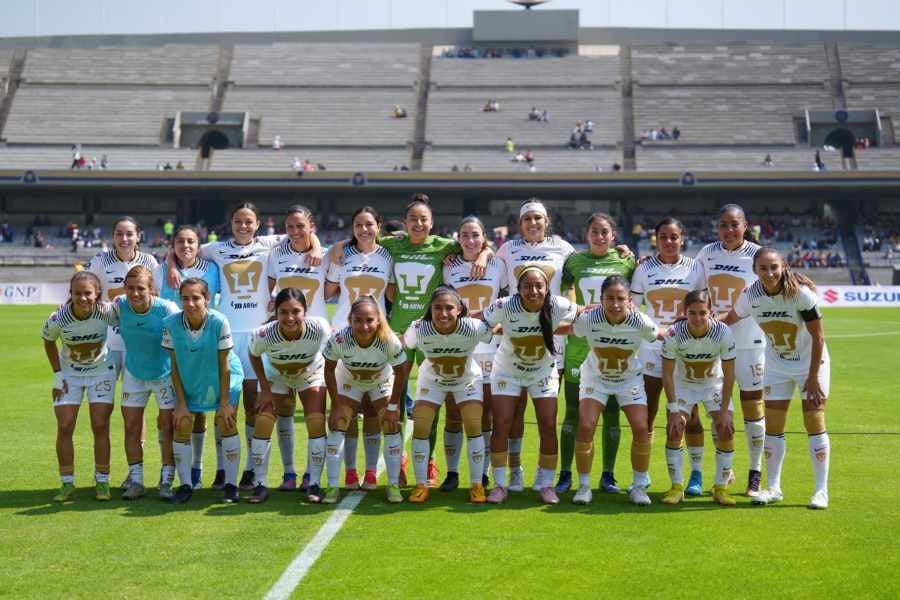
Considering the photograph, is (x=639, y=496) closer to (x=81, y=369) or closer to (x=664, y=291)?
(x=664, y=291)

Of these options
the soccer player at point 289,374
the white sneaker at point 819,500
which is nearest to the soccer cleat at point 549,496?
the soccer player at point 289,374

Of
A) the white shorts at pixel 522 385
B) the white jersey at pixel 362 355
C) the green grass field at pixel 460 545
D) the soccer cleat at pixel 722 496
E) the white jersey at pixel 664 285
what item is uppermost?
the white jersey at pixel 664 285

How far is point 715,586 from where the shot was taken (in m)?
5.91

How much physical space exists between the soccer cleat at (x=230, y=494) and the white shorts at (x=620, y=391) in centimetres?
269

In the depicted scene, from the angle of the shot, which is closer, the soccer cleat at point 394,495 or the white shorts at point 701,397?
the soccer cleat at point 394,495

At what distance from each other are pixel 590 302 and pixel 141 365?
3577 millimetres

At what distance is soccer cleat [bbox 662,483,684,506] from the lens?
26.2ft

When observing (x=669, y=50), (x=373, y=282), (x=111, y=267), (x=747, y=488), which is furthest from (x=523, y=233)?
(x=669, y=50)

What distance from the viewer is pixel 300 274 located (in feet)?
30.7

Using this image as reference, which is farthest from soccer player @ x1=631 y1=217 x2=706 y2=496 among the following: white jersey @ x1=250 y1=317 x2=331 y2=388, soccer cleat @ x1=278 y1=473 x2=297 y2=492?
soccer cleat @ x1=278 y1=473 x2=297 y2=492

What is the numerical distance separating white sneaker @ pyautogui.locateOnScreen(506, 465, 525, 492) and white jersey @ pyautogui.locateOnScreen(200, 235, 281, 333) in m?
2.55

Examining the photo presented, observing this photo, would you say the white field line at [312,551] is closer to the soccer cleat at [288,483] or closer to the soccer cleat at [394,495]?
the soccer cleat at [394,495]

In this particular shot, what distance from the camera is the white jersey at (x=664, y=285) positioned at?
8805 mm

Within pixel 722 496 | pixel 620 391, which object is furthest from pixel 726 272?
pixel 722 496
